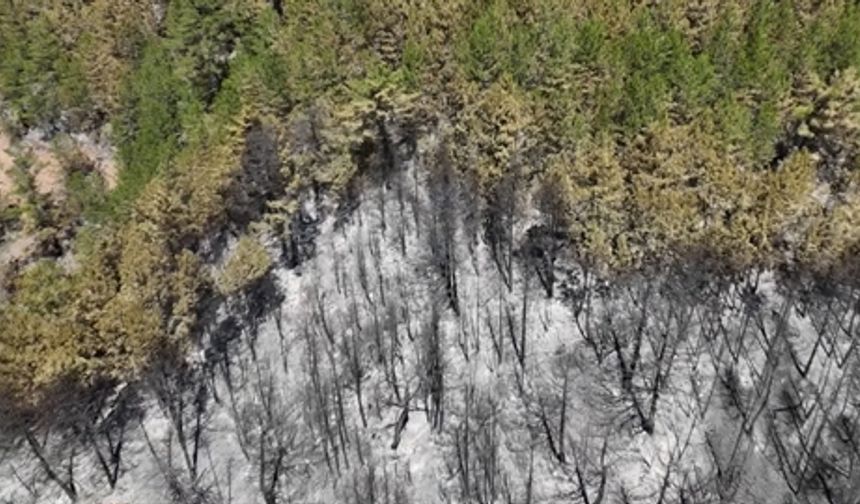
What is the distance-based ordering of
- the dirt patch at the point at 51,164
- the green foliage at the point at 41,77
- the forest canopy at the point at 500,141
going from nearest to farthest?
the forest canopy at the point at 500,141, the dirt patch at the point at 51,164, the green foliage at the point at 41,77

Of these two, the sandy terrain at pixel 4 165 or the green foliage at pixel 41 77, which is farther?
the sandy terrain at pixel 4 165

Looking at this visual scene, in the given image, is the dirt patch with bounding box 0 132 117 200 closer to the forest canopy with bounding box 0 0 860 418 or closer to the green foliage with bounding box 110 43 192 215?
the green foliage with bounding box 110 43 192 215

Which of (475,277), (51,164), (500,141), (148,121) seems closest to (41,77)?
(51,164)

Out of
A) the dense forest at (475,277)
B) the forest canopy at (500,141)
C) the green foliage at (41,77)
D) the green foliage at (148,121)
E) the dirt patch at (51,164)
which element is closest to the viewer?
the forest canopy at (500,141)

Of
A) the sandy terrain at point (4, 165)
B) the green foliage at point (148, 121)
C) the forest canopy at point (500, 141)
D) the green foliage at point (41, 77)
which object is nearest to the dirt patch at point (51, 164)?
the sandy terrain at point (4, 165)

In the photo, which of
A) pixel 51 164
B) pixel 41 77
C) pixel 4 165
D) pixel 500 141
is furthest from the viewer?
pixel 4 165

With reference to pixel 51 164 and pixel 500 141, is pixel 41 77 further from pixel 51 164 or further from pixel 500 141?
pixel 500 141

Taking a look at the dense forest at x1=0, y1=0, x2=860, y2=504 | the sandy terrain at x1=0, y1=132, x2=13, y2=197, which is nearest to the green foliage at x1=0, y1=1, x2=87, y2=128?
the sandy terrain at x1=0, y1=132, x2=13, y2=197

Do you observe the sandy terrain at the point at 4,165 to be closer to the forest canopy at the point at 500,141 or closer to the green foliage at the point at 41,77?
the green foliage at the point at 41,77
